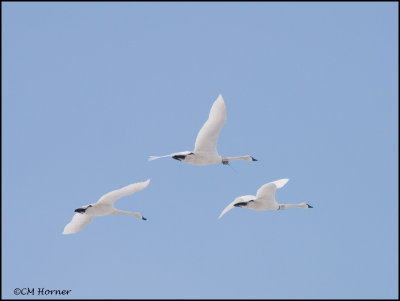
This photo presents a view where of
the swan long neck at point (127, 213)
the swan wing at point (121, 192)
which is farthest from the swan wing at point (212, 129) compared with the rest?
the swan long neck at point (127, 213)

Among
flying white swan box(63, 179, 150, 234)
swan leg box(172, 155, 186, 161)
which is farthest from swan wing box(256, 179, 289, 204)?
flying white swan box(63, 179, 150, 234)

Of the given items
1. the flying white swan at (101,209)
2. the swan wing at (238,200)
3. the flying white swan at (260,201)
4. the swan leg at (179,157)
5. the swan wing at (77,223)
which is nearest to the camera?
the flying white swan at (101,209)

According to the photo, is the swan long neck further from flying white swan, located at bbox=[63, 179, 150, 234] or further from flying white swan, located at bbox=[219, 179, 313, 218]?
flying white swan, located at bbox=[219, 179, 313, 218]

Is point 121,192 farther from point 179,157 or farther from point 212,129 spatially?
point 212,129

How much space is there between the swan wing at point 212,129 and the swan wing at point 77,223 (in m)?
6.63

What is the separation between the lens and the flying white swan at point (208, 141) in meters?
39.7

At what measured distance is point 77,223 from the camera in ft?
141

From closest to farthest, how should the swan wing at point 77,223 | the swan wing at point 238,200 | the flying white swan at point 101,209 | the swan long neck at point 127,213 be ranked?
the flying white swan at point 101,209
the swan wing at point 238,200
the swan long neck at point 127,213
the swan wing at point 77,223

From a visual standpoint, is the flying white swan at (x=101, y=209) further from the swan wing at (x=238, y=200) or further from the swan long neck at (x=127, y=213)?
the swan wing at (x=238, y=200)

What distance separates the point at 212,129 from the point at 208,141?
2.21ft

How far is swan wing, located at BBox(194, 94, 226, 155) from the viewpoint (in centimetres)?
3953

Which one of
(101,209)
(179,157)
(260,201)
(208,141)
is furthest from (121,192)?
(260,201)

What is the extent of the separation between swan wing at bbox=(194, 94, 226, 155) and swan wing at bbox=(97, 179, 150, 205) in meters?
4.23

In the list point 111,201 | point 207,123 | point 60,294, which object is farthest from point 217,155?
point 60,294
